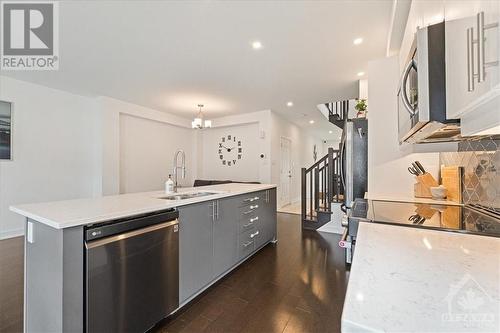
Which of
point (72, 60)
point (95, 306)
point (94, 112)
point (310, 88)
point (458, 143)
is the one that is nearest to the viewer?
point (95, 306)

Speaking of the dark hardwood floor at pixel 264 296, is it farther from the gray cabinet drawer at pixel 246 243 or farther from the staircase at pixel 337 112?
the staircase at pixel 337 112

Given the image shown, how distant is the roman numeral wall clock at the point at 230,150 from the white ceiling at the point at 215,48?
6.68ft

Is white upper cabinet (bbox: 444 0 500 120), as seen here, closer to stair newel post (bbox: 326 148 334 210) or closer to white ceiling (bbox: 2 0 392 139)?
white ceiling (bbox: 2 0 392 139)

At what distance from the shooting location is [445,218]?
1.12 meters

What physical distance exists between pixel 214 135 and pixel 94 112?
3.09 m

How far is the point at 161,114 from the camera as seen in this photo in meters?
5.89

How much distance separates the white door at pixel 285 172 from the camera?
6.54 m

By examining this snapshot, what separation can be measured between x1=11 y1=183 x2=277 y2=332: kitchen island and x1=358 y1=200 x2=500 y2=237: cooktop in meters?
1.34

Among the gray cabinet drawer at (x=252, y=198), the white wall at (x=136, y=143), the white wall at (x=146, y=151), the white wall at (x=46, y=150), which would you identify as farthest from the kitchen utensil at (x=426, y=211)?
the white wall at (x=146, y=151)

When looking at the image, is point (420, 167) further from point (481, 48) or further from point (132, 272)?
point (132, 272)

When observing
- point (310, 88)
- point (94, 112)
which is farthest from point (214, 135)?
point (310, 88)

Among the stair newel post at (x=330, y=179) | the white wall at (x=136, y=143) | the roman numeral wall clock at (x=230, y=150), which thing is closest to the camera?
the stair newel post at (x=330, y=179)

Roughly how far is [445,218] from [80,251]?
1.88 m

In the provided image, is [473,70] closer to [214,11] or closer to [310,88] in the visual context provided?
[214,11]
